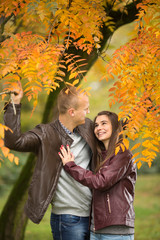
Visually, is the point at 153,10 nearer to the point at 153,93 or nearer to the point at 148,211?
the point at 153,93

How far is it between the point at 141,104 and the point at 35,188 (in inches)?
51.7

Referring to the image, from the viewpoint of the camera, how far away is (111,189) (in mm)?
3049

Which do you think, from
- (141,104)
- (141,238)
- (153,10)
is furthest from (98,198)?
(141,238)

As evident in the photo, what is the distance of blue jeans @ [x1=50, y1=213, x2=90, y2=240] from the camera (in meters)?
3.11

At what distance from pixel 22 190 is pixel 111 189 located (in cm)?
250

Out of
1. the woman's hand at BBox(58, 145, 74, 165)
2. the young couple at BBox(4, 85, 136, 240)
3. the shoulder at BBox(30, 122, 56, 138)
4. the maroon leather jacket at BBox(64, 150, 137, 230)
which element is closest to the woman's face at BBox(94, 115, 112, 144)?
the young couple at BBox(4, 85, 136, 240)

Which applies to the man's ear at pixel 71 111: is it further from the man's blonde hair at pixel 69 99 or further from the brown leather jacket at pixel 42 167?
the brown leather jacket at pixel 42 167

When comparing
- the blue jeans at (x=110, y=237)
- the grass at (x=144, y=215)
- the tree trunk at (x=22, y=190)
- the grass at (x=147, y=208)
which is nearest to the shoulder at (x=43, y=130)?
the blue jeans at (x=110, y=237)

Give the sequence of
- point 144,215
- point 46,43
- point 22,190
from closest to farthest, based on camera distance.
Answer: point 46,43, point 22,190, point 144,215

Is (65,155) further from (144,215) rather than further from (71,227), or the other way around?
(144,215)

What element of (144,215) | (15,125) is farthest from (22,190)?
(144,215)

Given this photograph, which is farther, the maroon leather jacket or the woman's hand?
the woman's hand

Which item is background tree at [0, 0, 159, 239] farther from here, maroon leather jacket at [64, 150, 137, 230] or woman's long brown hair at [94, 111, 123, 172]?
maroon leather jacket at [64, 150, 137, 230]

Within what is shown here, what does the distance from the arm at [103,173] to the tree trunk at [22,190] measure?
77.0 inches
